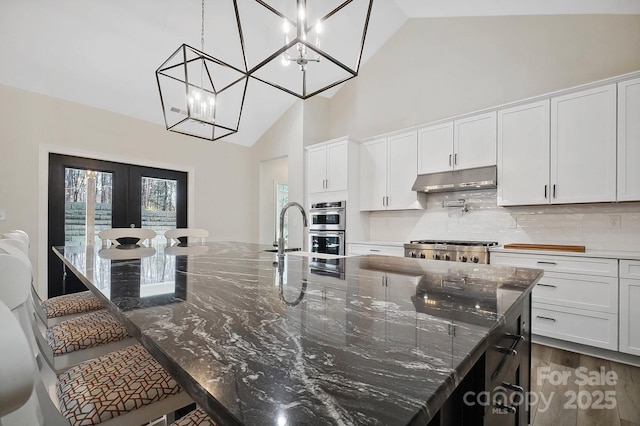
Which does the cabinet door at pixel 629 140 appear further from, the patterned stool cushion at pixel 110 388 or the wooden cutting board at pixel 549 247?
the patterned stool cushion at pixel 110 388

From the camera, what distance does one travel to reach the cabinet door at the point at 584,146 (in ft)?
8.60

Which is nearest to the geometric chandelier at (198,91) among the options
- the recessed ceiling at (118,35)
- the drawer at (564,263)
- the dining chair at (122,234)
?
the recessed ceiling at (118,35)

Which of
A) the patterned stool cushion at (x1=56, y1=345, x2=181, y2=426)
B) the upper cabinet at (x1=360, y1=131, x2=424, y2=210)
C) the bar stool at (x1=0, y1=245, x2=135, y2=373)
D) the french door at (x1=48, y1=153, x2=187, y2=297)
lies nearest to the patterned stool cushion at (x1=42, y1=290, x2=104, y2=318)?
the bar stool at (x1=0, y1=245, x2=135, y2=373)

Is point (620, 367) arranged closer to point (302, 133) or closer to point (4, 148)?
point (302, 133)

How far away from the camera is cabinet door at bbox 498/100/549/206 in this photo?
2.94 metres

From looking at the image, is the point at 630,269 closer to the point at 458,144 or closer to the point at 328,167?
the point at 458,144

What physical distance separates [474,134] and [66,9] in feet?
14.4

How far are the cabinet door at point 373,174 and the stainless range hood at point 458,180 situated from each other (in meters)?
0.56

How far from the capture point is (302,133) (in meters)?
4.91

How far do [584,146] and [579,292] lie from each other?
130cm

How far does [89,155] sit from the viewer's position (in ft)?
12.7

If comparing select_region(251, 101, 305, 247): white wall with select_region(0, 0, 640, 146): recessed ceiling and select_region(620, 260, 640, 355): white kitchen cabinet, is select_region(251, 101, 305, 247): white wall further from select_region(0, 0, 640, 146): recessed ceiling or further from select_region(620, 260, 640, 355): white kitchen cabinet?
select_region(620, 260, 640, 355): white kitchen cabinet

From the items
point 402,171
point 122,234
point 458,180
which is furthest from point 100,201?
point 458,180

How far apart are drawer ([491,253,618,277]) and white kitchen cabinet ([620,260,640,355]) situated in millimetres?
67
